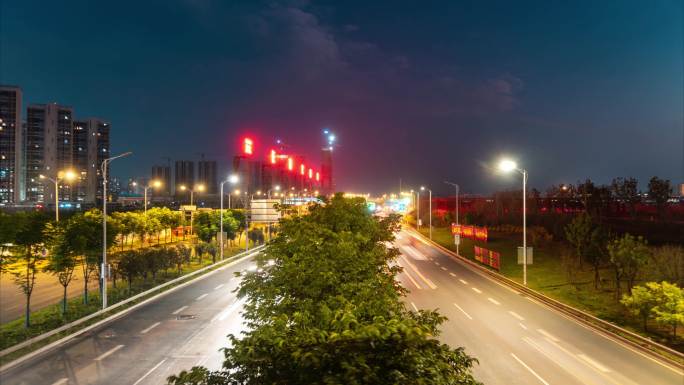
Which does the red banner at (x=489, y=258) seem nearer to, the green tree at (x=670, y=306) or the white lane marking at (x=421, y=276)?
the white lane marking at (x=421, y=276)

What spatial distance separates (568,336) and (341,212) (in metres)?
13.9

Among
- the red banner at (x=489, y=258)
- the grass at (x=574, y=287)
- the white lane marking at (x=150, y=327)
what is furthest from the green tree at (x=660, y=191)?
the white lane marking at (x=150, y=327)

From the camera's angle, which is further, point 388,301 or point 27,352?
point 27,352

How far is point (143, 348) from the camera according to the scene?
19016 millimetres

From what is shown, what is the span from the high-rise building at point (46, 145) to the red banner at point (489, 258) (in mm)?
128533

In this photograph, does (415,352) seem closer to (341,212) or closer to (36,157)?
(341,212)

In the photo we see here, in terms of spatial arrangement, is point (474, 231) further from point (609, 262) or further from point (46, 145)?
point (46, 145)

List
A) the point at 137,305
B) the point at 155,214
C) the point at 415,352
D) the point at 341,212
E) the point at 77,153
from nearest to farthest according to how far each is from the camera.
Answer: the point at 415,352 → the point at 341,212 → the point at 137,305 → the point at 155,214 → the point at 77,153

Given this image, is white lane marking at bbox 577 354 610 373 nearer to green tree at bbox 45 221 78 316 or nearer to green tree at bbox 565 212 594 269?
green tree at bbox 565 212 594 269

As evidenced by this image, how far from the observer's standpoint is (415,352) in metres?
5.86

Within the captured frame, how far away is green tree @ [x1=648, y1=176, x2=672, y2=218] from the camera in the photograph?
219 ft

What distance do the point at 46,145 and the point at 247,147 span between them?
98.0 metres

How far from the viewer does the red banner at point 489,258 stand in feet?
138

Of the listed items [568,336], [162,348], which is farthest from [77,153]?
[568,336]
